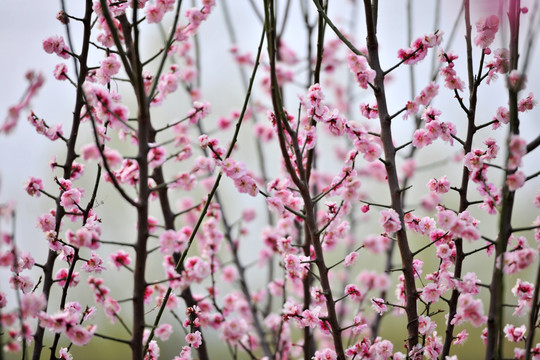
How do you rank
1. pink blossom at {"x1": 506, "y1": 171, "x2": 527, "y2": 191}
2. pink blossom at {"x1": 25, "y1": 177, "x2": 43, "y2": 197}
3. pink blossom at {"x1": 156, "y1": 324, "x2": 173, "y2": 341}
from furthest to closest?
pink blossom at {"x1": 156, "y1": 324, "x2": 173, "y2": 341}, pink blossom at {"x1": 25, "y1": 177, "x2": 43, "y2": 197}, pink blossom at {"x1": 506, "y1": 171, "x2": 527, "y2": 191}

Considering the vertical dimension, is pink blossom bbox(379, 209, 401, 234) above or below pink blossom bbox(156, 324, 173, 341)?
above

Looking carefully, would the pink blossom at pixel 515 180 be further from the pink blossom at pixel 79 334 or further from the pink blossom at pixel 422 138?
the pink blossom at pixel 79 334

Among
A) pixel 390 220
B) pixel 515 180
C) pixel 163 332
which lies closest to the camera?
pixel 515 180

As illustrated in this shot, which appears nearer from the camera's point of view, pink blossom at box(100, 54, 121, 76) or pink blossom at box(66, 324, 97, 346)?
pink blossom at box(66, 324, 97, 346)

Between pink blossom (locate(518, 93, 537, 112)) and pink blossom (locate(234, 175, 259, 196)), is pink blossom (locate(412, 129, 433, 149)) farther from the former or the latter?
pink blossom (locate(234, 175, 259, 196))

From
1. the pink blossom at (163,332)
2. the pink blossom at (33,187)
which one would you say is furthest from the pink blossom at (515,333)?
the pink blossom at (33,187)

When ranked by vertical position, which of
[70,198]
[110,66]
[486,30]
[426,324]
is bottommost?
[426,324]

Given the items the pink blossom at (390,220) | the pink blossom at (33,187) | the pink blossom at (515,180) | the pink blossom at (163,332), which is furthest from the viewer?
the pink blossom at (163,332)

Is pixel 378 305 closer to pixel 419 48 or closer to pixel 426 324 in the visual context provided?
pixel 426 324

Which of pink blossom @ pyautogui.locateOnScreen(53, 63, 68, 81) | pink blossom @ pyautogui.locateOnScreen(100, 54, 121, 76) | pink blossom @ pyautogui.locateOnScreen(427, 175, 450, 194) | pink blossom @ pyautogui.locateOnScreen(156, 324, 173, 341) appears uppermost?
pink blossom @ pyautogui.locateOnScreen(53, 63, 68, 81)

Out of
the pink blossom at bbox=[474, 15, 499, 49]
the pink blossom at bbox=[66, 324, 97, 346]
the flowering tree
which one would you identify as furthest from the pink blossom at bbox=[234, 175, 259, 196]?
the pink blossom at bbox=[474, 15, 499, 49]

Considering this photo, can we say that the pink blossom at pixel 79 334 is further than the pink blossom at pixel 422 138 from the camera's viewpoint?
No

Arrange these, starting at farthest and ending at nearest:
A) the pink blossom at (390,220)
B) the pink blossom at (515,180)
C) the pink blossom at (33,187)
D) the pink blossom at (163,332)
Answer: the pink blossom at (163,332)
the pink blossom at (33,187)
the pink blossom at (390,220)
the pink blossom at (515,180)

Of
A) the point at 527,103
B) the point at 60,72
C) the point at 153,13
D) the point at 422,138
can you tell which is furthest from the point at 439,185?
the point at 60,72
